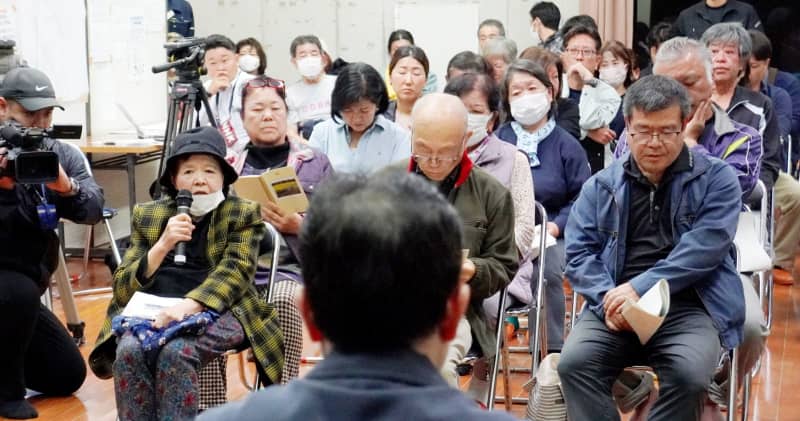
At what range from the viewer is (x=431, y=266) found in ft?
3.73

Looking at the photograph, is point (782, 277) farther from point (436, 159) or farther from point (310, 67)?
point (436, 159)

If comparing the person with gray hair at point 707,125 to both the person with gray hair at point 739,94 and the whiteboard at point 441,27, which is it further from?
the whiteboard at point 441,27

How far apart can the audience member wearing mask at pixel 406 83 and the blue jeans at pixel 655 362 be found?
83.1 inches

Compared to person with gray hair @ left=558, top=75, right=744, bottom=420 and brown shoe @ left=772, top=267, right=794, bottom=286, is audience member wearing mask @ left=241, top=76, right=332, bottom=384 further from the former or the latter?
brown shoe @ left=772, top=267, right=794, bottom=286

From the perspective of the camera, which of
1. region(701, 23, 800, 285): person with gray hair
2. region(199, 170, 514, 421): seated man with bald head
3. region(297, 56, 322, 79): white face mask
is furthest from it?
region(297, 56, 322, 79): white face mask

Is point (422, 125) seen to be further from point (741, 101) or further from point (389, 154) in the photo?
point (741, 101)

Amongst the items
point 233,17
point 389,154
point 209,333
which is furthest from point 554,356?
point 233,17

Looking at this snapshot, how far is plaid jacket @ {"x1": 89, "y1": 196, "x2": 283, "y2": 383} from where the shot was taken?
3.20 metres

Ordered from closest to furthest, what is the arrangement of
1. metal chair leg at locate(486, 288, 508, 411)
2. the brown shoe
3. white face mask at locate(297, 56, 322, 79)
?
1. metal chair leg at locate(486, 288, 508, 411)
2. the brown shoe
3. white face mask at locate(297, 56, 322, 79)

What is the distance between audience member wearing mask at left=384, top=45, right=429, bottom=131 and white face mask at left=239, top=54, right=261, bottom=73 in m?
2.01

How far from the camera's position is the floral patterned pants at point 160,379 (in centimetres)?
306

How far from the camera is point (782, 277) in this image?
5715 mm

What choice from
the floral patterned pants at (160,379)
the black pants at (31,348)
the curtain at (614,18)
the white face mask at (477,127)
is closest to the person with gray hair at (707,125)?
the white face mask at (477,127)

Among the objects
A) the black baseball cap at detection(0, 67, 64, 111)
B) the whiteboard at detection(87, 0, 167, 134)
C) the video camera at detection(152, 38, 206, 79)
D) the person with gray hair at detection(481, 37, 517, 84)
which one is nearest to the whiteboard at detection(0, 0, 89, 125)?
the whiteboard at detection(87, 0, 167, 134)
